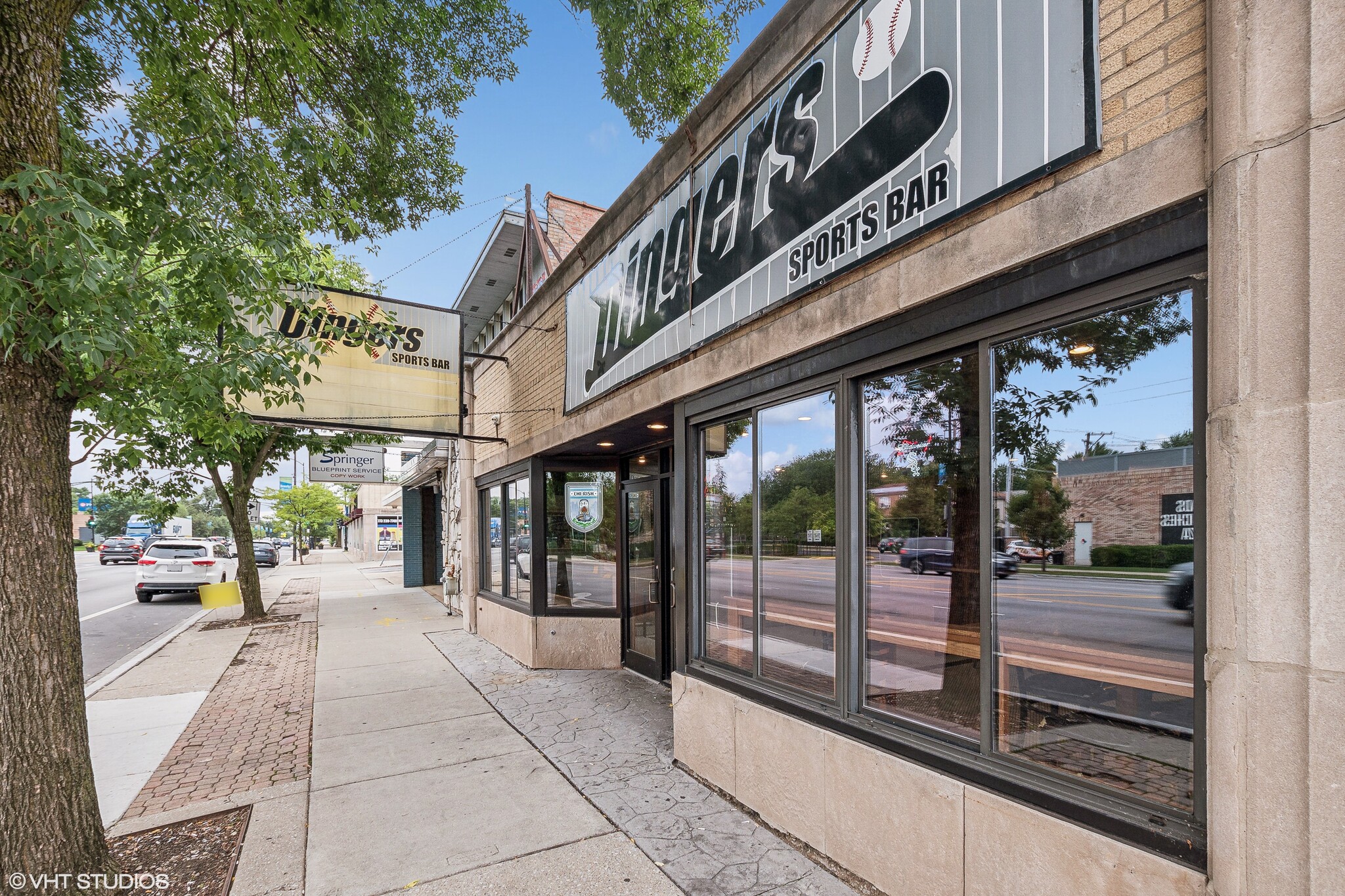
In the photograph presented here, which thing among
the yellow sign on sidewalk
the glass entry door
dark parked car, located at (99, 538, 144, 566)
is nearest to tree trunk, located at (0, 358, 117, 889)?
the glass entry door

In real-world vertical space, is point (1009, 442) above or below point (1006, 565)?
above

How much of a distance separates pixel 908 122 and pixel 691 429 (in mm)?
2780

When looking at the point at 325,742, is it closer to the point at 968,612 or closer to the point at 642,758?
the point at 642,758

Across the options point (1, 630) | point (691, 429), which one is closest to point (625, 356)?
point (691, 429)

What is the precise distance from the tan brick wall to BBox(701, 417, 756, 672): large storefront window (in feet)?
1.68

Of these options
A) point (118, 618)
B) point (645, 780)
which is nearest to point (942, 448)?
point (645, 780)

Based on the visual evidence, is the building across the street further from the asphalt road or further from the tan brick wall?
the tan brick wall

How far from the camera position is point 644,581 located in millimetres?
8133

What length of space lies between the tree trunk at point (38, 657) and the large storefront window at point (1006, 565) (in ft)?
12.6

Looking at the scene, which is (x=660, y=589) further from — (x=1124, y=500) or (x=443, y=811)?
(x=1124, y=500)

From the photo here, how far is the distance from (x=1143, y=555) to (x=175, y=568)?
21.4 m

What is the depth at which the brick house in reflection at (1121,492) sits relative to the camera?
2.49 m

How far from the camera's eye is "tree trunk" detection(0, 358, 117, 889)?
3.14m

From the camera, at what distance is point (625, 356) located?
20.2ft
